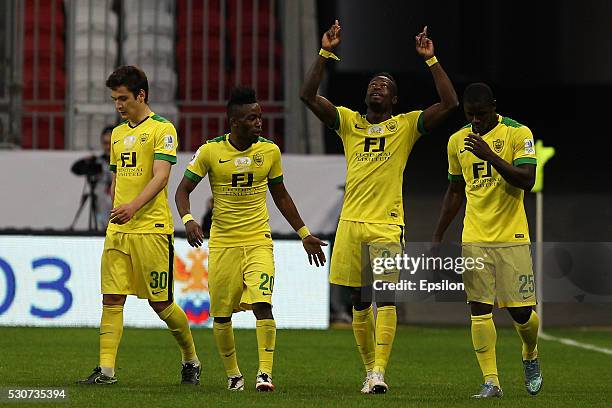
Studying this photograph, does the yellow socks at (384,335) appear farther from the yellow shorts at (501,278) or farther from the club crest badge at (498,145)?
the club crest badge at (498,145)

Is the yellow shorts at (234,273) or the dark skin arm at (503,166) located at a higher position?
the dark skin arm at (503,166)

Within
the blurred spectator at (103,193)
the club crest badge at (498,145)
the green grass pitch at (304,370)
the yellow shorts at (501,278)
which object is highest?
the club crest badge at (498,145)

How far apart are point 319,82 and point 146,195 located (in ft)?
4.25

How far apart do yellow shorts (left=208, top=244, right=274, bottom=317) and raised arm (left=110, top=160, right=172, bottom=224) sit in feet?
1.79

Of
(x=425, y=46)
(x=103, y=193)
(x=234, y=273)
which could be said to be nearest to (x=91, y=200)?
(x=103, y=193)

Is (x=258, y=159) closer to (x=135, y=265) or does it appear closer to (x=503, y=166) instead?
(x=135, y=265)

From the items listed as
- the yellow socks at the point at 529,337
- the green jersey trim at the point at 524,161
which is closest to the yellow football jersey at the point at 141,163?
the green jersey trim at the point at 524,161

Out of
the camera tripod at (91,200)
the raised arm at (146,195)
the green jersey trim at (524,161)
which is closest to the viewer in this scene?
the raised arm at (146,195)

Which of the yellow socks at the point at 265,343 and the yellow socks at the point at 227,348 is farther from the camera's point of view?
the yellow socks at the point at 227,348

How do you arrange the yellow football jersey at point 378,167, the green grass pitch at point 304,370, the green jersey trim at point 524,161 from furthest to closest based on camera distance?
the yellow football jersey at point 378,167 → the green jersey trim at point 524,161 → the green grass pitch at point 304,370

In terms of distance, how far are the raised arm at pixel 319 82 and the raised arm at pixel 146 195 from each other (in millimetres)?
966

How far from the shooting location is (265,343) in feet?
27.0

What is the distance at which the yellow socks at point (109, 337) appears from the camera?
8.38 m

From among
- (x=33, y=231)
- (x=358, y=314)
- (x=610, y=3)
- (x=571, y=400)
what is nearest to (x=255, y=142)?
(x=358, y=314)
